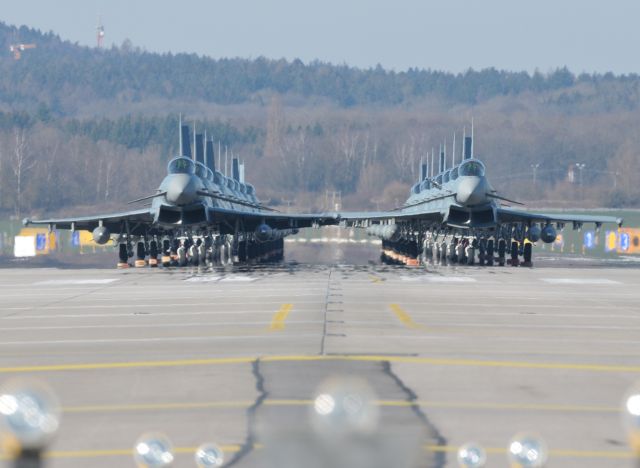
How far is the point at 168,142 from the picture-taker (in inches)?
7377

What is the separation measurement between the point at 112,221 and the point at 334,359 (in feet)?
109

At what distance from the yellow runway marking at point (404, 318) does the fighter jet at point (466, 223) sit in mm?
18087

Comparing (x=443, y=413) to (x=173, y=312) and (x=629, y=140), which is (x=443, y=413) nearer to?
(x=173, y=312)

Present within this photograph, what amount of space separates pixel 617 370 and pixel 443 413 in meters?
4.38

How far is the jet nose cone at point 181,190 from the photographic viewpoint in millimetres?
39906

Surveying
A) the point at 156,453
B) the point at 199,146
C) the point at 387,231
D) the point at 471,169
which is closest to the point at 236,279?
the point at 471,169

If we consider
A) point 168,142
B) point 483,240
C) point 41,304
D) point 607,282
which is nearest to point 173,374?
point 41,304

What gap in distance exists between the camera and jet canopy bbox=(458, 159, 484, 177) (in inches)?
1692

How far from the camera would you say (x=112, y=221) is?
46.1 metres

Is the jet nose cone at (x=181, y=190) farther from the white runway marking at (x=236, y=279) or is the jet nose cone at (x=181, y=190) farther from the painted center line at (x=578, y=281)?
the painted center line at (x=578, y=281)

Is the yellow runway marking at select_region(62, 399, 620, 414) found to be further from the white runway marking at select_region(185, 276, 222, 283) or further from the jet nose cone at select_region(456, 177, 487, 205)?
the jet nose cone at select_region(456, 177, 487, 205)

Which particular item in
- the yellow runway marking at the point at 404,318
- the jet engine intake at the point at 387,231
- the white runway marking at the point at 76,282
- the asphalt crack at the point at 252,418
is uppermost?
the jet engine intake at the point at 387,231

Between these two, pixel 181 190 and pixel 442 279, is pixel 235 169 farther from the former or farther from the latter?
pixel 442 279

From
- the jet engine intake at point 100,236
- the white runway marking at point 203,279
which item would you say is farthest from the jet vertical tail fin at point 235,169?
the white runway marking at point 203,279
